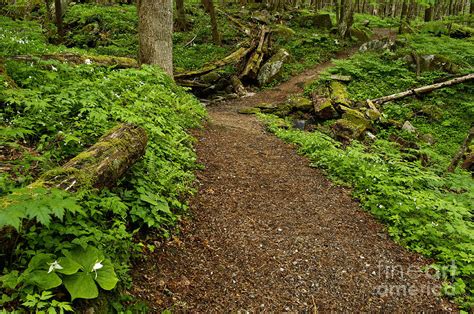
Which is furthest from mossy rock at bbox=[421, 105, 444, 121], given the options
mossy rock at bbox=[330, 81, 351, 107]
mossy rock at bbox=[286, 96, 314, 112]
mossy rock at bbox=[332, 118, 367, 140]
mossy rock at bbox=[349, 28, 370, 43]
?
mossy rock at bbox=[349, 28, 370, 43]

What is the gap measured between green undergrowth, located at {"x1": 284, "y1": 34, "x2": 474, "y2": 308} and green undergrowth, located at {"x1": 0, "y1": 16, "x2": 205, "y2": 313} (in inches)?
135

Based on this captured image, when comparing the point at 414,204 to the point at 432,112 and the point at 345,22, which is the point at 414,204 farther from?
the point at 345,22

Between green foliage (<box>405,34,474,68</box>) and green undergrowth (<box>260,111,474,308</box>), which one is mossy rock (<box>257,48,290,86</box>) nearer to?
green foliage (<box>405,34,474,68</box>)

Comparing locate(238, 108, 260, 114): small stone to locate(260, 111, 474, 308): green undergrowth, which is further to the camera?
locate(238, 108, 260, 114): small stone

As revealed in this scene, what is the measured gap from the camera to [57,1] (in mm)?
12727

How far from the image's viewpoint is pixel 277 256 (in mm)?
4203

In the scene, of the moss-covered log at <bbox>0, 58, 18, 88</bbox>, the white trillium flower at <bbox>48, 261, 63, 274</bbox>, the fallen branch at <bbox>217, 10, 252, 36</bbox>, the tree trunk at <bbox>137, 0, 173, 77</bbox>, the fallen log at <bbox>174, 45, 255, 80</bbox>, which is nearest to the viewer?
the white trillium flower at <bbox>48, 261, 63, 274</bbox>

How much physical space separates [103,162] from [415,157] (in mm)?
8387

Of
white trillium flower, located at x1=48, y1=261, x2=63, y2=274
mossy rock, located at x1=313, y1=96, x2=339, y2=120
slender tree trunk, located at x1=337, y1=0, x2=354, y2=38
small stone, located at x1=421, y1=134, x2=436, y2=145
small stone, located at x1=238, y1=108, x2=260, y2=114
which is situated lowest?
small stone, located at x1=421, y1=134, x2=436, y2=145

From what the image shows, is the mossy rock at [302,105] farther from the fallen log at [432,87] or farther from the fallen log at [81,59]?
the fallen log at [81,59]

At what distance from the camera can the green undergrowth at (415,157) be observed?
4914mm

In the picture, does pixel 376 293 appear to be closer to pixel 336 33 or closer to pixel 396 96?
pixel 396 96

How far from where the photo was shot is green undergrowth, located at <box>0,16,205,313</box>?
7.32 feet

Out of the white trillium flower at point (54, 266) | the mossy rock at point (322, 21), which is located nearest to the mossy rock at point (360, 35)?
the mossy rock at point (322, 21)
